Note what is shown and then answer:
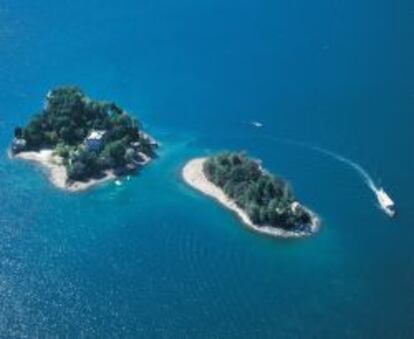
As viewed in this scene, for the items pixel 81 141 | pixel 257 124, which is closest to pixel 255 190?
pixel 257 124

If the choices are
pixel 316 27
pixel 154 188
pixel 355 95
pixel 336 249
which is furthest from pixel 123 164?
pixel 316 27

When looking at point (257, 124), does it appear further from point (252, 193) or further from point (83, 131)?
point (83, 131)

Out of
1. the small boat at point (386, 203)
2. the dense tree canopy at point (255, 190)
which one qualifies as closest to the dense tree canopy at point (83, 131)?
the dense tree canopy at point (255, 190)

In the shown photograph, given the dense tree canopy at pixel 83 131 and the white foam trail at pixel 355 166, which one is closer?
the white foam trail at pixel 355 166

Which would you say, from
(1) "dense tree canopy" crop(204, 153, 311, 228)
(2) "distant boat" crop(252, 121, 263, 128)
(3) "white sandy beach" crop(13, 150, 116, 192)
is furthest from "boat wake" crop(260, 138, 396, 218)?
(3) "white sandy beach" crop(13, 150, 116, 192)

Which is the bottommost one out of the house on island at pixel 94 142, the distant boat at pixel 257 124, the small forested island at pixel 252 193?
the small forested island at pixel 252 193

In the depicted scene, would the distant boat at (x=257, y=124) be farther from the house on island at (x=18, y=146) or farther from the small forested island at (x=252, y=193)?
the house on island at (x=18, y=146)

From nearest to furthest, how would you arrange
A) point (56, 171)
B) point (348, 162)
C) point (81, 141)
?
1. point (56, 171)
2. point (348, 162)
3. point (81, 141)
